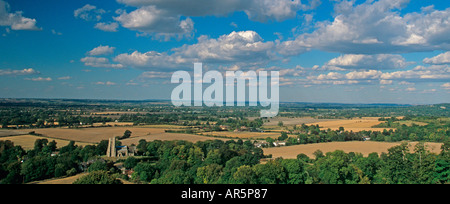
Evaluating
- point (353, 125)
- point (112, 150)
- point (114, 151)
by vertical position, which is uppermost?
point (112, 150)

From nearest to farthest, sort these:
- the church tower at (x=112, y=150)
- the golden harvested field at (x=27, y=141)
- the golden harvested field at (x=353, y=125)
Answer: the church tower at (x=112, y=150) < the golden harvested field at (x=27, y=141) < the golden harvested field at (x=353, y=125)

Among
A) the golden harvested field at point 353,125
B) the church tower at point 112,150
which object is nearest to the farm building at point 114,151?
the church tower at point 112,150

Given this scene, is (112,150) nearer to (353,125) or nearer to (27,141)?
(27,141)

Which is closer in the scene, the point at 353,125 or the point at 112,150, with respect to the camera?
the point at 112,150

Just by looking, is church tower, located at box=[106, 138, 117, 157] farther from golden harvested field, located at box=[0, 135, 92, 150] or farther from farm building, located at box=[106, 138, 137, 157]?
golden harvested field, located at box=[0, 135, 92, 150]

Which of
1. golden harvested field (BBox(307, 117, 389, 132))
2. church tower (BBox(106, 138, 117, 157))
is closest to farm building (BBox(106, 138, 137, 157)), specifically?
church tower (BBox(106, 138, 117, 157))

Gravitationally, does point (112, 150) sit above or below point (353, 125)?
above

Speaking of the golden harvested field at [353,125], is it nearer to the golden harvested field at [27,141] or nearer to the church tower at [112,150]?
the church tower at [112,150]

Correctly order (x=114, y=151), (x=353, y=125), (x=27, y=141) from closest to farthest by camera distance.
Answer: (x=114, y=151) < (x=27, y=141) < (x=353, y=125)

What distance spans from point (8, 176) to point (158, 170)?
15869 millimetres

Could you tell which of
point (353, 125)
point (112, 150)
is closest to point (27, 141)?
point (112, 150)

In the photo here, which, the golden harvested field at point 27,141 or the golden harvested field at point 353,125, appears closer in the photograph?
the golden harvested field at point 27,141

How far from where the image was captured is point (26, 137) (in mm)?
65562
